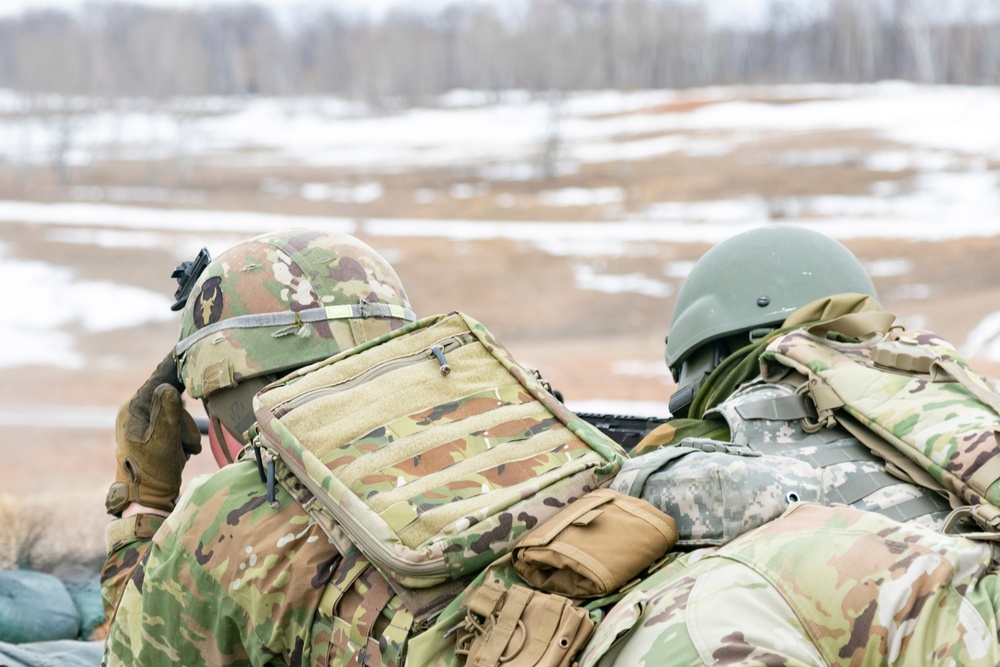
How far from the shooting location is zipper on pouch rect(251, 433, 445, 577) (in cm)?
192

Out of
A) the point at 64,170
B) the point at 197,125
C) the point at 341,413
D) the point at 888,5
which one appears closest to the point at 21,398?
the point at 341,413

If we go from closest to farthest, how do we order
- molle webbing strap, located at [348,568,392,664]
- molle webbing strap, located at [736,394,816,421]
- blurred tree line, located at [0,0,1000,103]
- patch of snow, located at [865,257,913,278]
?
1. molle webbing strap, located at [348,568,392,664]
2. molle webbing strap, located at [736,394,816,421]
3. patch of snow, located at [865,257,913,278]
4. blurred tree line, located at [0,0,1000,103]

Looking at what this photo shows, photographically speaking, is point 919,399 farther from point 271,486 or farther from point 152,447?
point 152,447

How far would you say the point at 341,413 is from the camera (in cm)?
217

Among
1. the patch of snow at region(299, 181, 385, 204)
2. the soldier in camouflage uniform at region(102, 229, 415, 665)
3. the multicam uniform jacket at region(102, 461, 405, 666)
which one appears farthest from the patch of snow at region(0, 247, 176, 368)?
the multicam uniform jacket at region(102, 461, 405, 666)

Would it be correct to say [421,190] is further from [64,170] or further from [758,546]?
[758,546]

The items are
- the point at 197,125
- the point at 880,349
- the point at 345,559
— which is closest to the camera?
the point at 345,559

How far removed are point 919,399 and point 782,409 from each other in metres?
0.30

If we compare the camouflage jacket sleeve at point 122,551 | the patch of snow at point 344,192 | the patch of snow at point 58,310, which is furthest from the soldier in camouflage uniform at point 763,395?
the patch of snow at point 344,192

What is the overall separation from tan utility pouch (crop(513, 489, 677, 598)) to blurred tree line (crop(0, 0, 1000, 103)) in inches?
1923

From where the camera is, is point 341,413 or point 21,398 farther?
point 21,398

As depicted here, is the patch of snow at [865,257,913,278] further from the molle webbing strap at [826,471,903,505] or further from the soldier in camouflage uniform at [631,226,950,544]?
the molle webbing strap at [826,471,903,505]

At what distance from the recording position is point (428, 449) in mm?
2113

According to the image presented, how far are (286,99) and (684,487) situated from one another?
179 ft
